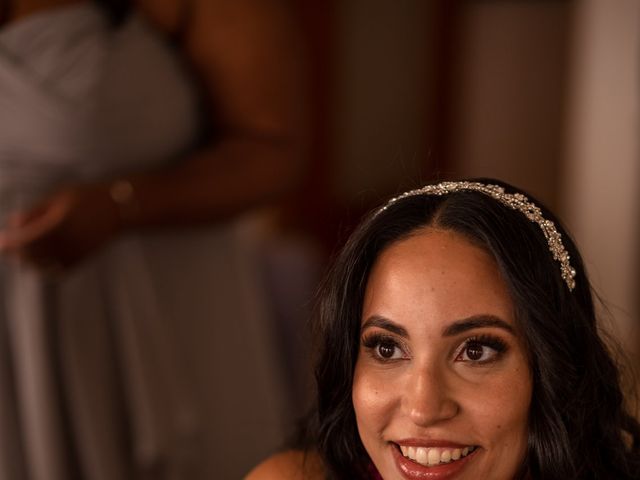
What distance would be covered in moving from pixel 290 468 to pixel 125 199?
0.57 m

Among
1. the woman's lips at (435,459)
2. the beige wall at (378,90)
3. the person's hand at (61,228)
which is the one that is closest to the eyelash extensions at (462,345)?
the woman's lips at (435,459)

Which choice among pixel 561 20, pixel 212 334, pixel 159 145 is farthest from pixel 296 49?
pixel 561 20

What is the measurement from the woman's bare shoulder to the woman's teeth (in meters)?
0.26

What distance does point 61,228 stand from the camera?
63.1 inches

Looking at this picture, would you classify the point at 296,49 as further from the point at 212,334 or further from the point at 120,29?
the point at 212,334

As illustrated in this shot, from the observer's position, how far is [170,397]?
1.84 meters

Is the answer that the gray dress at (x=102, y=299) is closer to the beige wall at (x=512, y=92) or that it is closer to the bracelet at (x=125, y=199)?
the bracelet at (x=125, y=199)

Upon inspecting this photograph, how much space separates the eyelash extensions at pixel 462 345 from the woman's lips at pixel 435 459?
0.36 feet

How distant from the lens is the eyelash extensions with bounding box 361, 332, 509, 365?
1.25 m

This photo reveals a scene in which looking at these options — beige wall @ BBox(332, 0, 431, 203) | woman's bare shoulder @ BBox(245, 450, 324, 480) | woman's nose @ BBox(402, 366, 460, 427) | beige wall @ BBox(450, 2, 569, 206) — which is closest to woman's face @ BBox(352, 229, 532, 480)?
woman's nose @ BBox(402, 366, 460, 427)

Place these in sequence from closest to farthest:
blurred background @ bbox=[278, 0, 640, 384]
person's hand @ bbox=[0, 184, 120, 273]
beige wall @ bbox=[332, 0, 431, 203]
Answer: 1. person's hand @ bbox=[0, 184, 120, 273]
2. blurred background @ bbox=[278, 0, 640, 384]
3. beige wall @ bbox=[332, 0, 431, 203]

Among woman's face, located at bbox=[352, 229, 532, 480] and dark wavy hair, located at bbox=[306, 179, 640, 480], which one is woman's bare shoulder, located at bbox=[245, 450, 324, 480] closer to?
dark wavy hair, located at bbox=[306, 179, 640, 480]

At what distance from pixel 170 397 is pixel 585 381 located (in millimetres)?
823

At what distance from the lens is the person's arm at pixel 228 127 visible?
1754mm
